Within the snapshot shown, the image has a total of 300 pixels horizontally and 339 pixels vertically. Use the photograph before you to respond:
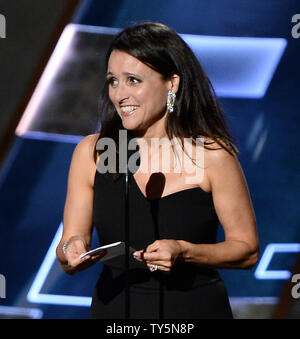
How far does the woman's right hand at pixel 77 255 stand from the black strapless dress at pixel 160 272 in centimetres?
15

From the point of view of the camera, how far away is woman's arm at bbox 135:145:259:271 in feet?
5.54

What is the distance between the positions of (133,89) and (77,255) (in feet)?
1.61

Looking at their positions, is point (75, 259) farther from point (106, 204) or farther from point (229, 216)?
point (229, 216)

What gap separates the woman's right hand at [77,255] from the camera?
1509 mm

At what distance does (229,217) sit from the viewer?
1.75m

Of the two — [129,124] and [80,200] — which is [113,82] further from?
[80,200]

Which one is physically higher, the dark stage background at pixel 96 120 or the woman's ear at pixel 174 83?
the woman's ear at pixel 174 83

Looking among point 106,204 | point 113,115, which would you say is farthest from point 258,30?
point 106,204

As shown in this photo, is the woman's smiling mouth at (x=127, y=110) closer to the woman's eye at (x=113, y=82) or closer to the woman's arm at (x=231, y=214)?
the woman's eye at (x=113, y=82)

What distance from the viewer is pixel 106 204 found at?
A: 1786 millimetres

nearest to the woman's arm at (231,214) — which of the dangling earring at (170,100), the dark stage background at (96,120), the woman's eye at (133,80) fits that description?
the dangling earring at (170,100)

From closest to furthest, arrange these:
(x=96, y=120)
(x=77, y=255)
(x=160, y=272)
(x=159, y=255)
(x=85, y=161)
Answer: (x=159, y=255) → (x=77, y=255) → (x=160, y=272) → (x=85, y=161) → (x=96, y=120)

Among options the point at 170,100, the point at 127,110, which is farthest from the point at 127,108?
the point at 170,100
